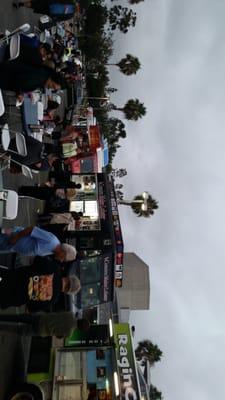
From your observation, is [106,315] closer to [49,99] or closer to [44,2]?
[49,99]

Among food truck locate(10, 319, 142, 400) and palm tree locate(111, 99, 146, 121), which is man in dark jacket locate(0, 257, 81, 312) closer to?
food truck locate(10, 319, 142, 400)

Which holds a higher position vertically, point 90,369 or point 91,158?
point 91,158

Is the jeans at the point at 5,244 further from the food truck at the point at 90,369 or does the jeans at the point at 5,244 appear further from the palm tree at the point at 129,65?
the palm tree at the point at 129,65

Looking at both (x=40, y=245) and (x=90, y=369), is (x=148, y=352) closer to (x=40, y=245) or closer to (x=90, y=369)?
(x=90, y=369)

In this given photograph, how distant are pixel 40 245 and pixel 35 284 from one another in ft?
2.51

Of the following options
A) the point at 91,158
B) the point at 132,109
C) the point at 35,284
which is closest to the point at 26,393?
the point at 35,284

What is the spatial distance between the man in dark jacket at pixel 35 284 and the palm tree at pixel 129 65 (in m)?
41.1

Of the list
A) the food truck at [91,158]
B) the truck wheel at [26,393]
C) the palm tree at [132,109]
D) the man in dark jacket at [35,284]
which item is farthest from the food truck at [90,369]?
the palm tree at [132,109]

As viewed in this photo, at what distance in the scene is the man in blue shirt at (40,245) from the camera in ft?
23.6

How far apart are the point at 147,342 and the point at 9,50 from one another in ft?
108

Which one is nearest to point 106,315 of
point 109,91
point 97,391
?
point 97,391

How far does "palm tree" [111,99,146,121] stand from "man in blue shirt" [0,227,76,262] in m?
40.4

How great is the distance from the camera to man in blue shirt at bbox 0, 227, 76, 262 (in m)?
7.19

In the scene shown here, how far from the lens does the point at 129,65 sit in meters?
44.6
